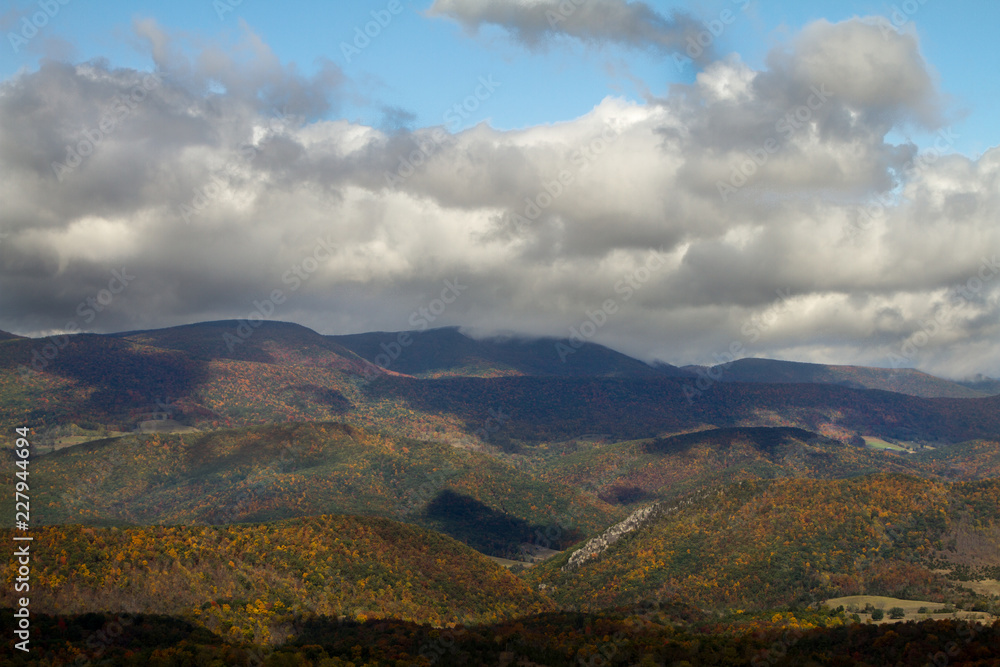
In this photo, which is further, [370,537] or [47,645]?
[370,537]

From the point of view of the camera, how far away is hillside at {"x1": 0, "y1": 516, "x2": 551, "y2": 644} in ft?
376

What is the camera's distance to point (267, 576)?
139 metres

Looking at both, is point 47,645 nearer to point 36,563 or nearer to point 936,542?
point 36,563

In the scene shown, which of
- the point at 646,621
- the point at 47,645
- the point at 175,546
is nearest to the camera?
the point at 47,645

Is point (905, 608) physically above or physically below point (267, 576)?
below

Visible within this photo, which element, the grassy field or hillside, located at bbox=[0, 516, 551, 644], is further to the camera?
the grassy field

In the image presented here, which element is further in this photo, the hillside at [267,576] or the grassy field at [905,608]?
the grassy field at [905,608]

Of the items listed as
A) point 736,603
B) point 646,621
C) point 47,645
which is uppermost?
point 47,645

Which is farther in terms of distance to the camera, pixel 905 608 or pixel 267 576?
pixel 267 576

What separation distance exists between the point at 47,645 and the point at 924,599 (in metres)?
159

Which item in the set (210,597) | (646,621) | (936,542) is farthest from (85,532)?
(936,542)

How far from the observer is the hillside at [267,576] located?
115 m

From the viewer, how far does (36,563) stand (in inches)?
4587

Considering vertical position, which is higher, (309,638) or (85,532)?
(85,532)
